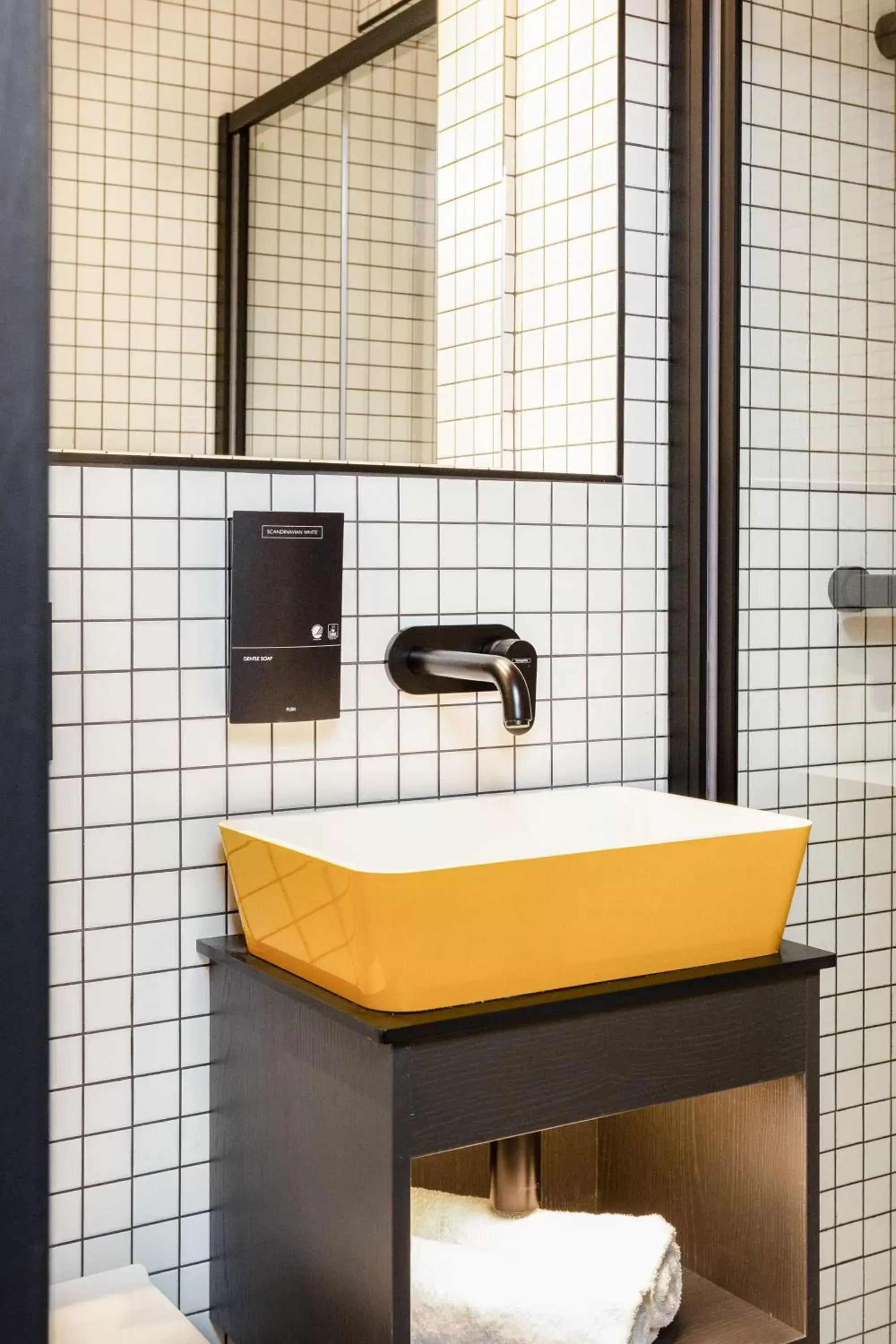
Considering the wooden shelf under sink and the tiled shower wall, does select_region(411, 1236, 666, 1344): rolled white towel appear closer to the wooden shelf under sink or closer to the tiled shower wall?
the wooden shelf under sink

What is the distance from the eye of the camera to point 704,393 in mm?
1718

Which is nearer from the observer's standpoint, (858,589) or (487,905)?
(487,905)

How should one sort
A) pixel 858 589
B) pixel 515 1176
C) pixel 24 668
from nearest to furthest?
1. pixel 24 668
2. pixel 515 1176
3. pixel 858 589

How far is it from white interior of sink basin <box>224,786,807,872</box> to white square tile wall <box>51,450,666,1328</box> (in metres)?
0.05

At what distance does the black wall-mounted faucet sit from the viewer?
146 centimetres

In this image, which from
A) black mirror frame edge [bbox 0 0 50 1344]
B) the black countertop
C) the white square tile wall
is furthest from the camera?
the white square tile wall

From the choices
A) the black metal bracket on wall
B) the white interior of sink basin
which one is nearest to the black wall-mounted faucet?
the white interior of sink basin

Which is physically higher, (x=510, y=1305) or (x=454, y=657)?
(x=454, y=657)

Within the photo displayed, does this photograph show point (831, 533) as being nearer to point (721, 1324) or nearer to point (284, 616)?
point (284, 616)

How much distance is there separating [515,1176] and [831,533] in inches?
33.1

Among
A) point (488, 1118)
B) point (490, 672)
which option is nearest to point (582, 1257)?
point (488, 1118)

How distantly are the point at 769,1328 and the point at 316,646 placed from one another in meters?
0.88

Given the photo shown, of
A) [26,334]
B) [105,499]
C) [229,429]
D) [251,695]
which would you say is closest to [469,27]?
[229,429]

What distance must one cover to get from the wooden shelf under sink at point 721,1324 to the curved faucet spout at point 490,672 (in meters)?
0.66
